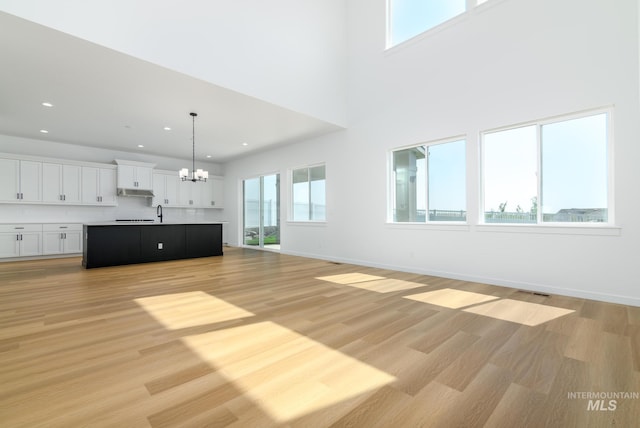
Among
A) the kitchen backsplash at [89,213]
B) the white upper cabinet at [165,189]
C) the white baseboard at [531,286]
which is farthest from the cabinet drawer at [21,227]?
the white baseboard at [531,286]

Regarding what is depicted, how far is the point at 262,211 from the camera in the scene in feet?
29.3

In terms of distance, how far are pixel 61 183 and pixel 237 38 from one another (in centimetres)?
616

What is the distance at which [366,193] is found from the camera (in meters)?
5.86

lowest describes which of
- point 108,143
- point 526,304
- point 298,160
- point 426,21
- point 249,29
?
point 526,304

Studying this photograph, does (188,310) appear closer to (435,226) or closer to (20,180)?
(435,226)

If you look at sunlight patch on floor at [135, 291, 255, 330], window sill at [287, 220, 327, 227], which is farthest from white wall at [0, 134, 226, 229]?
sunlight patch on floor at [135, 291, 255, 330]

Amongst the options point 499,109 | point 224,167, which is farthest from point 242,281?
point 224,167

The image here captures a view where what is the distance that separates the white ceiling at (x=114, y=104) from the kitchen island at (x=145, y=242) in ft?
7.24

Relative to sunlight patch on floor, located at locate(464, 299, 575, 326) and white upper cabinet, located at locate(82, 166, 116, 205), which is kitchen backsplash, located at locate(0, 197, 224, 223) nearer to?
white upper cabinet, located at locate(82, 166, 116, 205)

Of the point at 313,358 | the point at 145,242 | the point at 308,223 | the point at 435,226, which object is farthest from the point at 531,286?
the point at 145,242

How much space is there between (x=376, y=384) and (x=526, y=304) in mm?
2564

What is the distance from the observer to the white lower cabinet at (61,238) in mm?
6820

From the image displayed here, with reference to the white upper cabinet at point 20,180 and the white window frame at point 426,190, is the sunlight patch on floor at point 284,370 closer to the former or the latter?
the white window frame at point 426,190

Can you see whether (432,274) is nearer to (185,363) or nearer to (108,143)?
(185,363)
